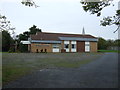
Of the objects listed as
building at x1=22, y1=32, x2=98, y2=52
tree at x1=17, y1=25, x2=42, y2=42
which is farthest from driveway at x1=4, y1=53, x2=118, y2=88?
tree at x1=17, y1=25, x2=42, y2=42

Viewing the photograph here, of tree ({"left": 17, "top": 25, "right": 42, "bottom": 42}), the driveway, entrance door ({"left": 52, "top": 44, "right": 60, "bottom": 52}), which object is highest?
tree ({"left": 17, "top": 25, "right": 42, "bottom": 42})

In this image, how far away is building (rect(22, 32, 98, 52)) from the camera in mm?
35656

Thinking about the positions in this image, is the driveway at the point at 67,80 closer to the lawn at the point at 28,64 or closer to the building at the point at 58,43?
the lawn at the point at 28,64

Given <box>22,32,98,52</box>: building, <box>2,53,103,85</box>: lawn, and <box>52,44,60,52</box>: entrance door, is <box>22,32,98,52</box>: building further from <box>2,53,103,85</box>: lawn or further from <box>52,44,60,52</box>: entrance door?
<box>2,53,103,85</box>: lawn

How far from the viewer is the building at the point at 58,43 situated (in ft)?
117

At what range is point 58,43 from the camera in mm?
38094

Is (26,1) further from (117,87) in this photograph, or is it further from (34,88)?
(117,87)

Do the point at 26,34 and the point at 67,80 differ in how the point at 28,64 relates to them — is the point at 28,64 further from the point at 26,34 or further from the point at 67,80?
the point at 26,34

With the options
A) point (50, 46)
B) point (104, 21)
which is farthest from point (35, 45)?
point (104, 21)

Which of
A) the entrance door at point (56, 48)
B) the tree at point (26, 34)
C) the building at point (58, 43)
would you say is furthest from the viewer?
the tree at point (26, 34)

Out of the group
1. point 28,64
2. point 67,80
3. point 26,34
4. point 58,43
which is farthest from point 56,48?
point 67,80

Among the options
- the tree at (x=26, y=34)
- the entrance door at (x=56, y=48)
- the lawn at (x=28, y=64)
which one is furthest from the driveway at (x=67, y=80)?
the tree at (x=26, y=34)

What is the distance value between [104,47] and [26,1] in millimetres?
54672

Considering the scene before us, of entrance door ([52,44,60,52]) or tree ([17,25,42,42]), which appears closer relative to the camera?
entrance door ([52,44,60,52])
